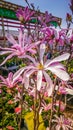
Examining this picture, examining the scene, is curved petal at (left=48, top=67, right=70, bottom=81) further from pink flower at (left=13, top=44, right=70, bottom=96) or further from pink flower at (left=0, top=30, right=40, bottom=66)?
pink flower at (left=0, top=30, right=40, bottom=66)

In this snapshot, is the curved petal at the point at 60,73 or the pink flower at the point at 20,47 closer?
the curved petal at the point at 60,73

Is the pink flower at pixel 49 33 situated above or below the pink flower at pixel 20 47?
above

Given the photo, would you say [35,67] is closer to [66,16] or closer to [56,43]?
[56,43]

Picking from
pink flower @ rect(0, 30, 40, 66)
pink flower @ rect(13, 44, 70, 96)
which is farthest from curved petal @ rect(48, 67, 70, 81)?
pink flower @ rect(0, 30, 40, 66)

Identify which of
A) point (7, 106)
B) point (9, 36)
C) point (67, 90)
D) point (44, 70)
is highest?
point (9, 36)

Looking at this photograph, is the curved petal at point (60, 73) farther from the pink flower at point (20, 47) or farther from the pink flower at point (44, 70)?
the pink flower at point (20, 47)

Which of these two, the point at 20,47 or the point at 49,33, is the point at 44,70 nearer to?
the point at 20,47

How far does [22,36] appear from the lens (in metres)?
0.83

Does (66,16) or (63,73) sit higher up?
(66,16)

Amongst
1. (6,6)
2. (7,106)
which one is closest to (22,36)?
(7,106)

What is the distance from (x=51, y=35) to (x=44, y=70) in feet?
0.89

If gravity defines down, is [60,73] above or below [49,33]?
below

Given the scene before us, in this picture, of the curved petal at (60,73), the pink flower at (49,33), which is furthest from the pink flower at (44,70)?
the pink flower at (49,33)

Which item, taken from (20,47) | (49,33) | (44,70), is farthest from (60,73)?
(49,33)
